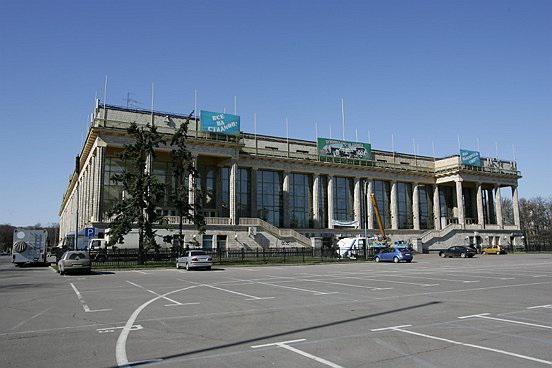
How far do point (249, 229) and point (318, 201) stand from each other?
741 inches

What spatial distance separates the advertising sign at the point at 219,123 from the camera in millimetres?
63219

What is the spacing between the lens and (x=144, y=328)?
35.4 feet

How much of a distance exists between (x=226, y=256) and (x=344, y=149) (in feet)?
124

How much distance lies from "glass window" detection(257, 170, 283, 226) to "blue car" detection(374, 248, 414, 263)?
26255mm

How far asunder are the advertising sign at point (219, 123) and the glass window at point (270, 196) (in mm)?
11317

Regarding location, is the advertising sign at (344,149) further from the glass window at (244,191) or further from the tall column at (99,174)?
the tall column at (99,174)

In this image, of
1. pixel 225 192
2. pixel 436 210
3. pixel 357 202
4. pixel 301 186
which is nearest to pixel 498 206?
pixel 436 210

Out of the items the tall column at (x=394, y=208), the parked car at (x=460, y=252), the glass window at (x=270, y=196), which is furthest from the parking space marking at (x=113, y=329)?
the tall column at (x=394, y=208)

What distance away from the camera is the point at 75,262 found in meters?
30.9

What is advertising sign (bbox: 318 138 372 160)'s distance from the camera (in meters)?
78.2

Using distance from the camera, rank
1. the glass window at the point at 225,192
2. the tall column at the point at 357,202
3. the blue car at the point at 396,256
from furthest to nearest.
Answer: the tall column at the point at 357,202
the glass window at the point at 225,192
the blue car at the point at 396,256

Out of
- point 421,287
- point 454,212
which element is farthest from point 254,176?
point 421,287

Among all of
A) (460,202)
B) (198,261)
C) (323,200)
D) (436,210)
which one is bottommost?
(198,261)

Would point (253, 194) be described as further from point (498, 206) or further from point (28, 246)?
point (498, 206)
